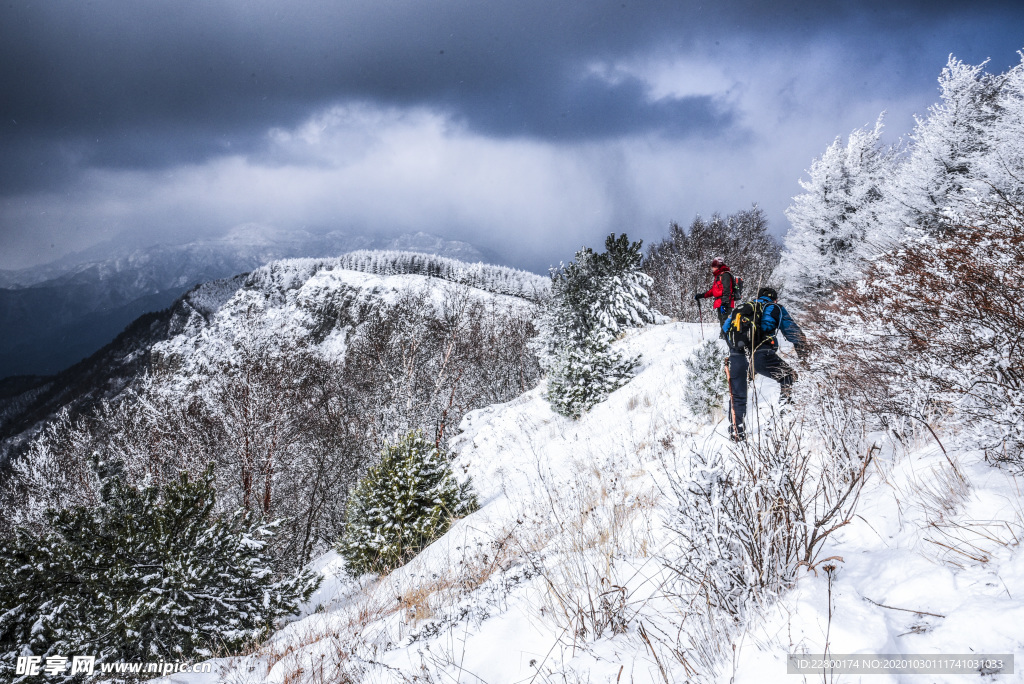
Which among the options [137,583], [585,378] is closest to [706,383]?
[585,378]

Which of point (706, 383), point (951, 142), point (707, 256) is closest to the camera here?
point (706, 383)

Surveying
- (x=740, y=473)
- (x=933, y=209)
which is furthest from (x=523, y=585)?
(x=933, y=209)

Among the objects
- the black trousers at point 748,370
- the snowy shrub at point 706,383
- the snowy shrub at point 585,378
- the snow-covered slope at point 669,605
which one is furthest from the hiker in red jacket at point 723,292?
the snow-covered slope at point 669,605

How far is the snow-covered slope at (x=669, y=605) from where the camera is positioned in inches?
50.3

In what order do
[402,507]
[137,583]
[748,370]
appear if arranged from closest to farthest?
[137,583] < [748,370] < [402,507]

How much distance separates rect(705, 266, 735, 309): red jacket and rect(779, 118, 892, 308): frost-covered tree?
1133 centimetres

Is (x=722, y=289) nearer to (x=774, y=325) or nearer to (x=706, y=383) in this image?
(x=706, y=383)

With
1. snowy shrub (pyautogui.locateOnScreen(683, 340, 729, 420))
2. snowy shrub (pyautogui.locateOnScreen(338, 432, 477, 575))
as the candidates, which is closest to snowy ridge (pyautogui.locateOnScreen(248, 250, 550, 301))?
snowy shrub (pyautogui.locateOnScreen(683, 340, 729, 420))

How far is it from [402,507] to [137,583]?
117 inches

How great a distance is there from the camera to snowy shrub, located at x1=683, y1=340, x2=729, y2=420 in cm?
622

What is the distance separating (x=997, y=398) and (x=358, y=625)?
4.78 m

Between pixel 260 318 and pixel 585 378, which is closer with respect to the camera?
pixel 585 378

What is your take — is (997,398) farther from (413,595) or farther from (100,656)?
(100,656)

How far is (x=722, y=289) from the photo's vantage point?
7.43 metres
